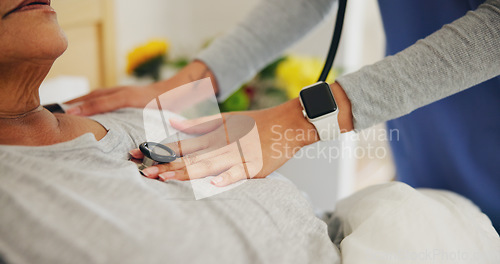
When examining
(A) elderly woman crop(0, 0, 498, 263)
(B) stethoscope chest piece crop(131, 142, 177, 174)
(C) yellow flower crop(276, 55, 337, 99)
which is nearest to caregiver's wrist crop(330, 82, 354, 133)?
(A) elderly woman crop(0, 0, 498, 263)

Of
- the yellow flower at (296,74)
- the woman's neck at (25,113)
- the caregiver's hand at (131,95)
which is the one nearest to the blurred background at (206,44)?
the yellow flower at (296,74)

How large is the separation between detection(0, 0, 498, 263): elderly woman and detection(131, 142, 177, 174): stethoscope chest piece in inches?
1.3

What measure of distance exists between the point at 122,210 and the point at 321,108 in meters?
0.36

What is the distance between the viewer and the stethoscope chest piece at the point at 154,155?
56 centimetres

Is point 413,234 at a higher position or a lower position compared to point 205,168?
lower

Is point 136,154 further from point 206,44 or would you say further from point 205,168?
point 206,44

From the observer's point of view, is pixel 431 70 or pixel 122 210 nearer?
pixel 122 210

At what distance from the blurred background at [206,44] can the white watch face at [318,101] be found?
0.39 metres

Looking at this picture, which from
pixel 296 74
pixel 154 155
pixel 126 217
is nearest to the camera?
pixel 126 217

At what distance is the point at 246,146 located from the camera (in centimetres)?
61

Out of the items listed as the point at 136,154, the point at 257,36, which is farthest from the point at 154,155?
the point at 257,36

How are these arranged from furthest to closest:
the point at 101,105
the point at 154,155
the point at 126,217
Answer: the point at 101,105 < the point at 154,155 < the point at 126,217

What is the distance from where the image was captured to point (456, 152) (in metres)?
0.77

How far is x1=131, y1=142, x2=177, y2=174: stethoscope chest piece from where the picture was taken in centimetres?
56
